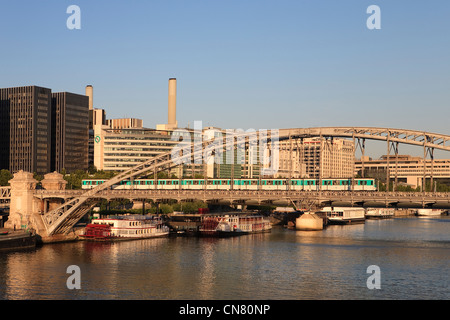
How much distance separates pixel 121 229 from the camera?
94.0m

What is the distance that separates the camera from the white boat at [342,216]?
142 m

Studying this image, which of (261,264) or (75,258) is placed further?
(75,258)

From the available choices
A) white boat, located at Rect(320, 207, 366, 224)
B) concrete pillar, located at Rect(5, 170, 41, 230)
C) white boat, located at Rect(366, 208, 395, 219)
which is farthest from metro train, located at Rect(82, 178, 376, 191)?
white boat, located at Rect(366, 208, 395, 219)

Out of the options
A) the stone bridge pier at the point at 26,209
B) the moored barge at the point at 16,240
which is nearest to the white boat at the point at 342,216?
the stone bridge pier at the point at 26,209

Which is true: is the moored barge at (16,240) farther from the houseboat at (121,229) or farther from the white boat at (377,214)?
the white boat at (377,214)

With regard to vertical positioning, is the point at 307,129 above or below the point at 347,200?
above

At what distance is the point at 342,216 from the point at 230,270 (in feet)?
279

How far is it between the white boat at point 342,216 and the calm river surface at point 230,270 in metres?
49.8

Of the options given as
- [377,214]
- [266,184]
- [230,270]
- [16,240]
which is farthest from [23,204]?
[377,214]
